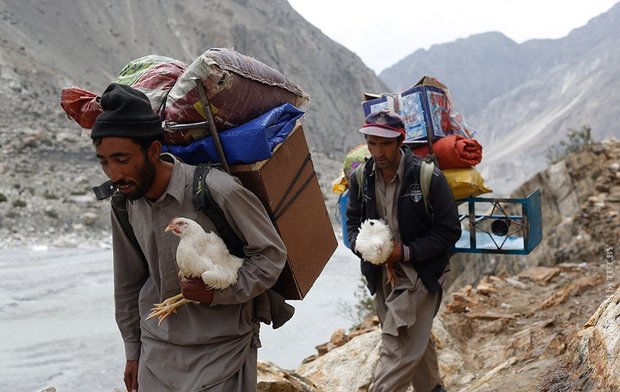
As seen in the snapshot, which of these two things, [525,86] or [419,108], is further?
[525,86]

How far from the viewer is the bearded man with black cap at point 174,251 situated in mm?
1962

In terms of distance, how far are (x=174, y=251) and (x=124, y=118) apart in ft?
1.48

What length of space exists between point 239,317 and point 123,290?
468 millimetres

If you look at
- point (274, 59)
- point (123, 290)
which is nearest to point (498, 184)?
point (274, 59)

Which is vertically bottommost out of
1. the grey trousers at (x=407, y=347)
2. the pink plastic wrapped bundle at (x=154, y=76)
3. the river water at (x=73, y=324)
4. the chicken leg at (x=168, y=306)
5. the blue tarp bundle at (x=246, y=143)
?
the river water at (x=73, y=324)

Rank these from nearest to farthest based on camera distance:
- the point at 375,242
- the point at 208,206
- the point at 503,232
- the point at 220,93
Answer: the point at 208,206
the point at 220,93
the point at 375,242
the point at 503,232

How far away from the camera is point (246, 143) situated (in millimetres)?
2152

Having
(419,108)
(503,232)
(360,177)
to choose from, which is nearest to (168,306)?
(360,177)

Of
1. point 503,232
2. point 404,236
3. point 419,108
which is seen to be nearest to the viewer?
point 404,236

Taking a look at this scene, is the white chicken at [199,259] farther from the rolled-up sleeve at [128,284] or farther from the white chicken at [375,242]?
the white chicken at [375,242]

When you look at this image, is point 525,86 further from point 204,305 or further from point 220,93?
point 204,305

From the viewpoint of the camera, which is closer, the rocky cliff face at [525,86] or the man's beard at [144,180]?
the man's beard at [144,180]

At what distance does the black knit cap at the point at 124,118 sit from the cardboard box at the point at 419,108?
2.19 meters

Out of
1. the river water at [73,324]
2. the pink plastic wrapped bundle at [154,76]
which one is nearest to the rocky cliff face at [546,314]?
the pink plastic wrapped bundle at [154,76]
